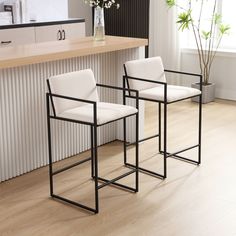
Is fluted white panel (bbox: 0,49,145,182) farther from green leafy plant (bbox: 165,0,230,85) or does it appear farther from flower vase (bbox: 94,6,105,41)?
green leafy plant (bbox: 165,0,230,85)

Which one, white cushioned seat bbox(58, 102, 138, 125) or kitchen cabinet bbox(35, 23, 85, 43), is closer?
white cushioned seat bbox(58, 102, 138, 125)

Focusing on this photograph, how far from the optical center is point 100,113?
3.25 metres

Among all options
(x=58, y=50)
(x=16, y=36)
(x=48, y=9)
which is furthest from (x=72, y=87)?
(x=48, y=9)

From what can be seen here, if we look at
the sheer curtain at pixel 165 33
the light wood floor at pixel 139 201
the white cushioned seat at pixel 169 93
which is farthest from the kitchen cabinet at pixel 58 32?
the white cushioned seat at pixel 169 93

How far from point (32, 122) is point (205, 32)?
9.29ft

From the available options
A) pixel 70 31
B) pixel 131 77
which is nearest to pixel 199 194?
pixel 131 77

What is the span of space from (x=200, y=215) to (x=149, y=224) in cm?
34

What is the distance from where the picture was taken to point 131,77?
3.79m

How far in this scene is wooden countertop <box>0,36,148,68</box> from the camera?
134 inches

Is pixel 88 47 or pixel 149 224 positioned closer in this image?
pixel 149 224

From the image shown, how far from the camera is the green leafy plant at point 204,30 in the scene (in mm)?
5859

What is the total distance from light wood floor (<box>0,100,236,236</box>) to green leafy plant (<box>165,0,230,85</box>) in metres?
1.84

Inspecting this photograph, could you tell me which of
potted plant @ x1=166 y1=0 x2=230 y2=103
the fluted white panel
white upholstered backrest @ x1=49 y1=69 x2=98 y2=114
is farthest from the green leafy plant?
white upholstered backrest @ x1=49 y1=69 x2=98 y2=114

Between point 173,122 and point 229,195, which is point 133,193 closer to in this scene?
point 229,195
